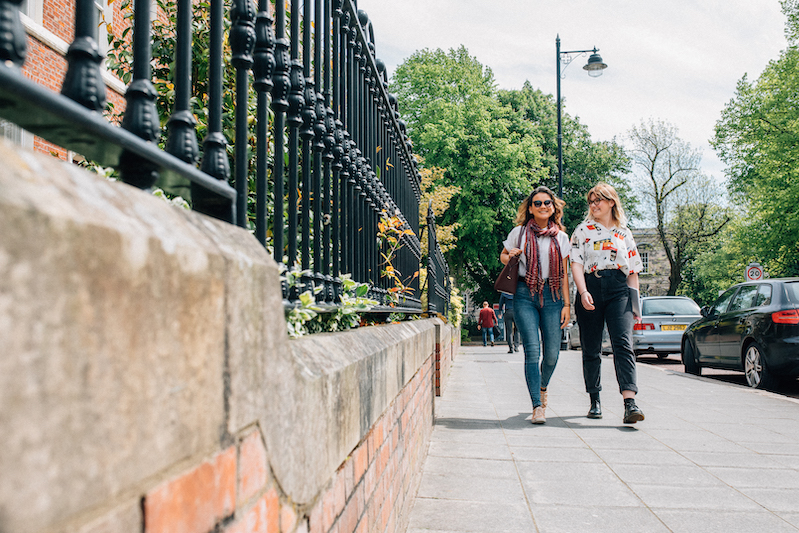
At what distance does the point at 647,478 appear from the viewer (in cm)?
395

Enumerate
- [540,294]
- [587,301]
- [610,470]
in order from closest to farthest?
[610,470] < [587,301] < [540,294]

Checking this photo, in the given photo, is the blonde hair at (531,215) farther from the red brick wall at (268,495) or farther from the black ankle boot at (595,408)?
the red brick wall at (268,495)

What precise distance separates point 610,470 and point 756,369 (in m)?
6.53

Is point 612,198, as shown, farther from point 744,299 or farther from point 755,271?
point 755,271

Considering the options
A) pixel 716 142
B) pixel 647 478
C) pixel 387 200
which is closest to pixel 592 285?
pixel 647 478

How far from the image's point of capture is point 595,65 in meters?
20.2

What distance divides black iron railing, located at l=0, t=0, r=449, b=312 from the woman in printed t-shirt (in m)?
2.34

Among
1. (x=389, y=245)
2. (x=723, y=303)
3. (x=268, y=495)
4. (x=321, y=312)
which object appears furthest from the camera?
(x=723, y=303)

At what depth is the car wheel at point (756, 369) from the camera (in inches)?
357

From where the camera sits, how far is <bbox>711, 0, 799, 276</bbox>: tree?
24.8m

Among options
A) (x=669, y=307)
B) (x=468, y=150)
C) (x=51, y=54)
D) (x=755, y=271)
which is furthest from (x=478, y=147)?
(x=51, y=54)

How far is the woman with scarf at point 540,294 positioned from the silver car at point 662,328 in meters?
10.3

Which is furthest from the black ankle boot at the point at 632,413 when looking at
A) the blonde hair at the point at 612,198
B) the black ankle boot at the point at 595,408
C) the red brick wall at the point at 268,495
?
the red brick wall at the point at 268,495

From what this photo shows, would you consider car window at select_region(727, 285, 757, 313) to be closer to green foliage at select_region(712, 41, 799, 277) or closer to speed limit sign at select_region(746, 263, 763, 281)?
speed limit sign at select_region(746, 263, 763, 281)
